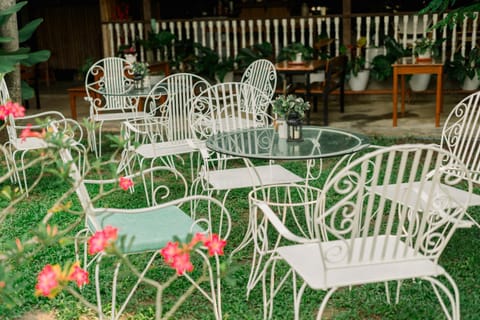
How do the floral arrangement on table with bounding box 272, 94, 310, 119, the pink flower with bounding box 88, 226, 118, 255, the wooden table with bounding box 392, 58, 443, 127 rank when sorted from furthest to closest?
the wooden table with bounding box 392, 58, 443, 127 < the floral arrangement on table with bounding box 272, 94, 310, 119 < the pink flower with bounding box 88, 226, 118, 255

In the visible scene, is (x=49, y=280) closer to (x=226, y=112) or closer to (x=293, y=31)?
(x=226, y=112)

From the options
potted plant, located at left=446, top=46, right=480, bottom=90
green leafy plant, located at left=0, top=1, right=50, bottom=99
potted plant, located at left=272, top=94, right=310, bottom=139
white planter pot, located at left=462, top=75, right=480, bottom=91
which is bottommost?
white planter pot, located at left=462, top=75, right=480, bottom=91

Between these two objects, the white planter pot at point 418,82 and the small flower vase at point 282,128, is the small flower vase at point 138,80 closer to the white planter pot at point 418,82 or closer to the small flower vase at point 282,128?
the small flower vase at point 282,128

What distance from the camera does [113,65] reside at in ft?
22.7

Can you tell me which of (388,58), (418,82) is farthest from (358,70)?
(418,82)

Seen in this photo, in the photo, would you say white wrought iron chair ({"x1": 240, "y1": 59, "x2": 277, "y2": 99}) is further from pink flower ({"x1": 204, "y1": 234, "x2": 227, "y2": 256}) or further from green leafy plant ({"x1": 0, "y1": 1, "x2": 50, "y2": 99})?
pink flower ({"x1": 204, "y1": 234, "x2": 227, "y2": 256})

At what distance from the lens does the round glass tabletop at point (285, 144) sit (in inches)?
131

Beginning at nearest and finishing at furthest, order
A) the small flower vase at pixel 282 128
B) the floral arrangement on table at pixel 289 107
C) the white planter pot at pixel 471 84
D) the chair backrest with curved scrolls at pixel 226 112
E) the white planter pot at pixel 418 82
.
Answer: the floral arrangement on table at pixel 289 107 → the small flower vase at pixel 282 128 → the chair backrest with curved scrolls at pixel 226 112 → the white planter pot at pixel 471 84 → the white planter pot at pixel 418 82

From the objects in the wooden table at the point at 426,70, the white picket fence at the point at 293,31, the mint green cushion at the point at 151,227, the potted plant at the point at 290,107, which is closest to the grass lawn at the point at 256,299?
the mint green cushion at the point at 151,227

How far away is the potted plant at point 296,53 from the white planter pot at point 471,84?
2.08m

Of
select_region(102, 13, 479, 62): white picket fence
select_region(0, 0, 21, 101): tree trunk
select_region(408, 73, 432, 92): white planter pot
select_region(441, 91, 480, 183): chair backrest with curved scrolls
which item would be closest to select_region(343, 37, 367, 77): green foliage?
select_region(102, 13, 479, 62): white picket fence

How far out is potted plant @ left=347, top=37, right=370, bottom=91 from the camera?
914 centimetres

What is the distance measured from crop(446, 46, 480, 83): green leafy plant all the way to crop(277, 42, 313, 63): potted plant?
187 centimetres

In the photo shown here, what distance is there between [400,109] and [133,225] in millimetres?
6044
